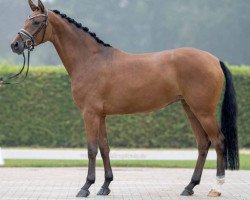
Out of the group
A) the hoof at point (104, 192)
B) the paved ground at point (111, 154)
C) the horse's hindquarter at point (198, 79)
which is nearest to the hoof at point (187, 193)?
the hoof at point (104, 192)

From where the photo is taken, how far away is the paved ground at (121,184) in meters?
10.7

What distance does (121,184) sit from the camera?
12.6 metres

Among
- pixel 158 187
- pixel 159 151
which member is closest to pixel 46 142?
pixel 159 151

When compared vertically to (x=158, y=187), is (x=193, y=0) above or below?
above

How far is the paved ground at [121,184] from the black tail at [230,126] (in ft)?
1.64

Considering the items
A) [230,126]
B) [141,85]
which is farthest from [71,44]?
[230,126]

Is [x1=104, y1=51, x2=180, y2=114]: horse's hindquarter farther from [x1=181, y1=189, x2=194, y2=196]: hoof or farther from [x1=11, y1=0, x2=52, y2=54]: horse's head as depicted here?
[x1=181, y1=189, x2=194, y2=196]: hoof

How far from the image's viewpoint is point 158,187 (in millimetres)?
12023

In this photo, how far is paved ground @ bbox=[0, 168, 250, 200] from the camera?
10672mm

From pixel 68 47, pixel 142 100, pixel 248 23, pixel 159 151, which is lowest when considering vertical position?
pixel 159 151

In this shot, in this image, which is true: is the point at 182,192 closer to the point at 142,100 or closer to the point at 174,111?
the point at 142,100

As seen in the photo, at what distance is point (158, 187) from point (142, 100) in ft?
5.81

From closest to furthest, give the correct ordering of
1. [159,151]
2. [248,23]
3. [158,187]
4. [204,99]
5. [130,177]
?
[204,99], [158,187], [130,177], [159,151], [248,23]

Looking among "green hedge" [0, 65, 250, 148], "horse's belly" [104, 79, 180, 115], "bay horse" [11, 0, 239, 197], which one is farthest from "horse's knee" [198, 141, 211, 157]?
"green hedge" [0, 65, 250, 148]
